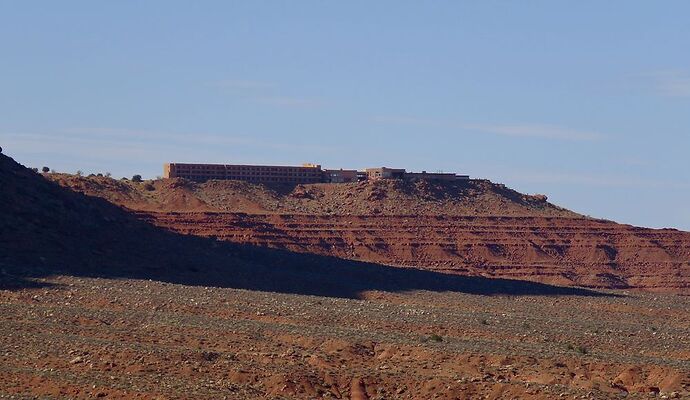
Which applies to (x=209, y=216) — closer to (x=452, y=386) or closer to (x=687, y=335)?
(x=687, y=335)

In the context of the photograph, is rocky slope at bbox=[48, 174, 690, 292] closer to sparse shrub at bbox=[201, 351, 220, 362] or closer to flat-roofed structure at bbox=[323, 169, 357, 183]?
flat-roofed structure at bbox=[323, 169, 357, 183]

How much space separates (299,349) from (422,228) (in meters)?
54.1

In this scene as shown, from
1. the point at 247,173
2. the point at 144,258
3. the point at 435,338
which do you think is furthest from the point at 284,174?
the point at 435,338

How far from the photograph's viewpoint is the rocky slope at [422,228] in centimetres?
8912

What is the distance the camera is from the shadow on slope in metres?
64.1

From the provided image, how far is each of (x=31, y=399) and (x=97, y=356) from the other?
A: 5.90 meters

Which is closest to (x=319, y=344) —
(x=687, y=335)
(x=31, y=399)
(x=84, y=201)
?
(x=31, y=399)

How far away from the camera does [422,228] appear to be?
95625 millimetres

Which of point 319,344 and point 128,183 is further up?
point 128,183

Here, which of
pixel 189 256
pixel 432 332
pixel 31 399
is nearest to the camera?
pixel 31 399

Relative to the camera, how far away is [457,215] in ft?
324

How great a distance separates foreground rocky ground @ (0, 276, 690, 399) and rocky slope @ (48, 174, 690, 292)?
28.9 metres

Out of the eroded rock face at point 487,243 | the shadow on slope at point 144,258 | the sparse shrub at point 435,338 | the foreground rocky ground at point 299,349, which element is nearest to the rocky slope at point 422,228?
the eroded rock face at point 487,243

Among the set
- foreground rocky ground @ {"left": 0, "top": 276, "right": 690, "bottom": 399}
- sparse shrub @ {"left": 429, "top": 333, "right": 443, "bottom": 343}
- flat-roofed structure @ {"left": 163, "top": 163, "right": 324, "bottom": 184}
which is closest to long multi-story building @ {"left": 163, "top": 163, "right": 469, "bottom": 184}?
flat-roofed structure @ {"left": 163, "top": 163, "right": 324, "bottom": 184}
